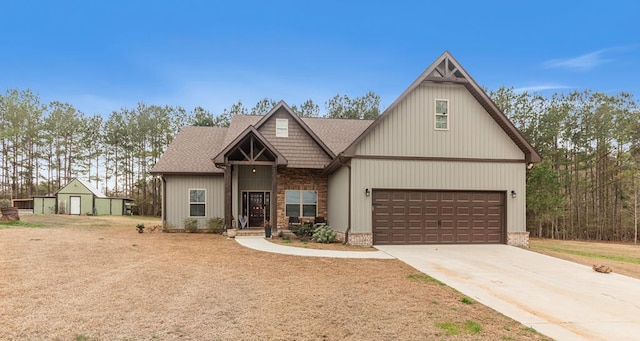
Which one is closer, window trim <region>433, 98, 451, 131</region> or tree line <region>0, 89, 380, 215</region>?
window trim <region>433, 98, 451, 131</region>

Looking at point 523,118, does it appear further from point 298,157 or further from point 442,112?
point 298,157

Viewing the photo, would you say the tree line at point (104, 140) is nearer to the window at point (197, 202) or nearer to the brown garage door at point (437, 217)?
the window at point (197, 202)

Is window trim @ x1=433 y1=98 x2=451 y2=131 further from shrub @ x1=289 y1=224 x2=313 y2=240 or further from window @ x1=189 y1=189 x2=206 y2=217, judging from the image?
window @ x1=189 y1=189 x2=206 y2=217

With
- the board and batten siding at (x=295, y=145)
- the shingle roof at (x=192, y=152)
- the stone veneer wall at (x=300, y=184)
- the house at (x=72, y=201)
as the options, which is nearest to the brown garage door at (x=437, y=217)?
the stone veneer wall at (x=300, y=184)

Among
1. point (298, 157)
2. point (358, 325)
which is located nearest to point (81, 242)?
point (298, 157)

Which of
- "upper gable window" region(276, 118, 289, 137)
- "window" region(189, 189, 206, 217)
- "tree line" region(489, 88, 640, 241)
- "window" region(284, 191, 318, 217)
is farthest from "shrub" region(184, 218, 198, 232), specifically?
"tree line" region(489, 88, 640, 241)

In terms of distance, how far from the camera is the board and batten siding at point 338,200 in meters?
13.8

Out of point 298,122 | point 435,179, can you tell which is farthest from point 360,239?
point 298,122

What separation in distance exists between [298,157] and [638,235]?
31.0 m

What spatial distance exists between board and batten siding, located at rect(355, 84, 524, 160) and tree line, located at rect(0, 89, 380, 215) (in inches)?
1062

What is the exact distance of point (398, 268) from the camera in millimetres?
9000

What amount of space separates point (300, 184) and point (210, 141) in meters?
6.82

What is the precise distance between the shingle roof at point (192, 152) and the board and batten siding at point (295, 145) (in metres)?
3.07

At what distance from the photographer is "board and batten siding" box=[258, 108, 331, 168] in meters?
17.3
